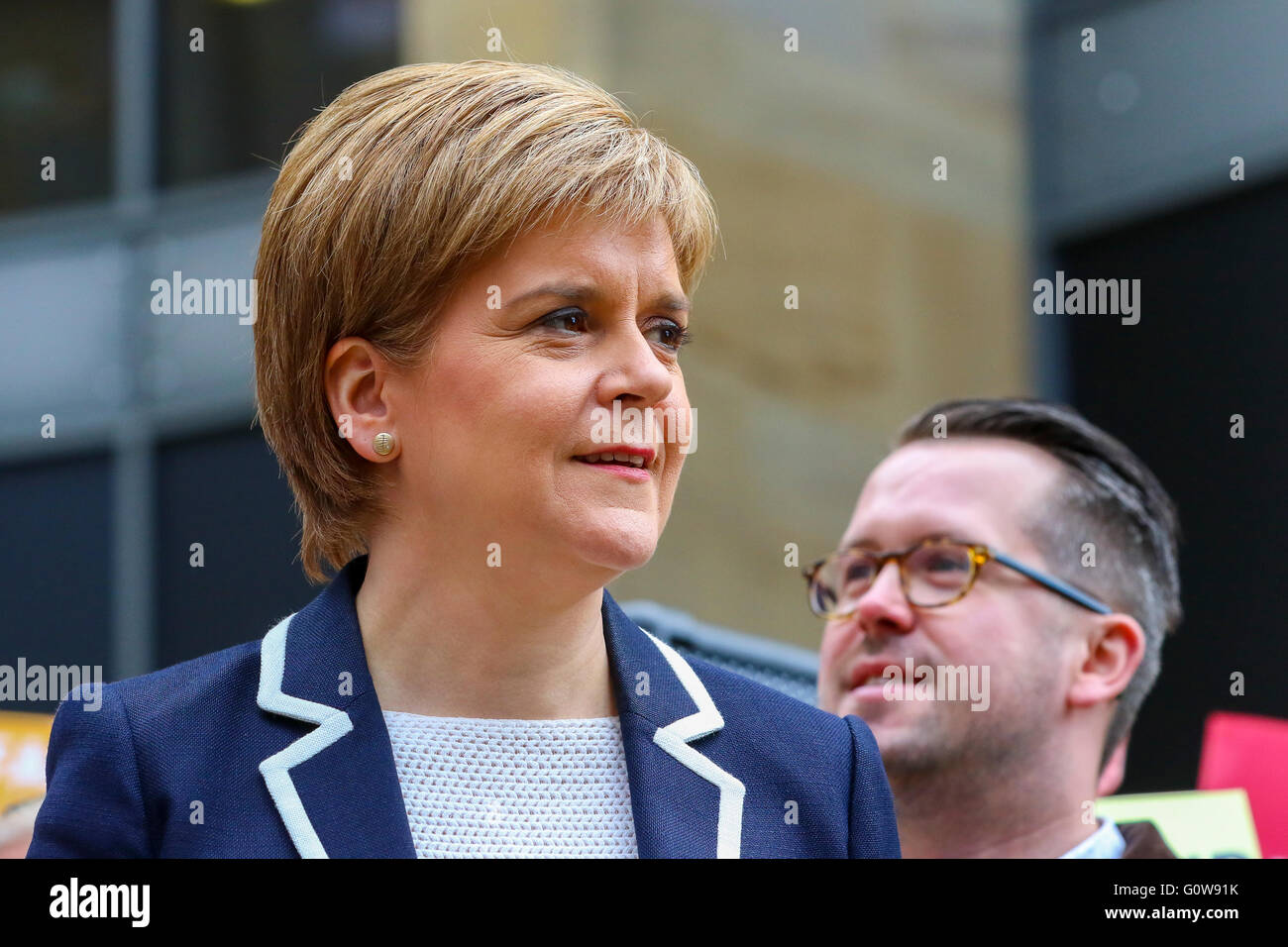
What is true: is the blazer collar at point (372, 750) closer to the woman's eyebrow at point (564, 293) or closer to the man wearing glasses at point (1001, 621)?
the woman's eyebrow at point (564, 293)

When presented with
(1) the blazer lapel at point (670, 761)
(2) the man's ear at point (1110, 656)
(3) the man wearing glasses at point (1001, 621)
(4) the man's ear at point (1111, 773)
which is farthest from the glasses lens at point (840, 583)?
(1) the blazer lapel at point (670, 761)

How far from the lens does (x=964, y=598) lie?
2820mm

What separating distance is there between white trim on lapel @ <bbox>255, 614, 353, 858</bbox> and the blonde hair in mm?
265

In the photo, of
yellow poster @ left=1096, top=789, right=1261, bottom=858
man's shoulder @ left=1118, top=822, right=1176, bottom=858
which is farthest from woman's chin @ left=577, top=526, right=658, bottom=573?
yellow poster @ left=1096, top=789, right=1261, bottom=858

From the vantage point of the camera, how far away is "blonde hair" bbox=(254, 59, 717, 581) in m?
1.87

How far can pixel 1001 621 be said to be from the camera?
9.28 feet

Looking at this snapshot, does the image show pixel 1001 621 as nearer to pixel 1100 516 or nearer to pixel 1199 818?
pixel 1100 516

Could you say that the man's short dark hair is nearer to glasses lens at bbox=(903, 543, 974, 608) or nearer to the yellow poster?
glasses lens at bbox=(903, 543, 974, 608)

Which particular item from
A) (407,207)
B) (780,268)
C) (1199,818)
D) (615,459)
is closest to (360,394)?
(407,207)

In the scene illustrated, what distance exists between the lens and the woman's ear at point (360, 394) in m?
1.98

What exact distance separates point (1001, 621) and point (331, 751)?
1.46 m

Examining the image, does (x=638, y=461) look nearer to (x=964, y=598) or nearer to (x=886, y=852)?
(x=886, y=852)
